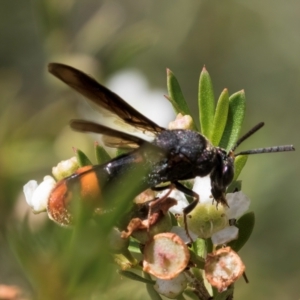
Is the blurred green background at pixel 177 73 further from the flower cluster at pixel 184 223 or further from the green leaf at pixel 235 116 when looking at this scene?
the green leaf at pixel 235 116

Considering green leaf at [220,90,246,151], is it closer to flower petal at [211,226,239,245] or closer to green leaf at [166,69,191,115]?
green leaf at [166,69,191,115]

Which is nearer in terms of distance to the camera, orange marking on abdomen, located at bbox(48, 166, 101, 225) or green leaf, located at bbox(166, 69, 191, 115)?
orange marking on abdomen, located at bbox(48, 166, 101, 225)

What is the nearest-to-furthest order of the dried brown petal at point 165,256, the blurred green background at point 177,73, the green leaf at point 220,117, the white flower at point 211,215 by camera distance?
Result: the dried brown petal at point 165,256, the white flower at point 211,215, the green leaf at point 220,117, the blurred green background at point 177,73

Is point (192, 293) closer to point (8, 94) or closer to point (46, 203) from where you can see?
point (46, 203)

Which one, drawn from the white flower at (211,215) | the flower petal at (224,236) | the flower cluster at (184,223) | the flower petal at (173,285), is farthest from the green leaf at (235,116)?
the flower petal at (173,285)

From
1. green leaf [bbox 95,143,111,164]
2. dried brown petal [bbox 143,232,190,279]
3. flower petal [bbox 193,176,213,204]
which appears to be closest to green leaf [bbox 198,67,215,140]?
flower petal [bbox 193,176,213,204]

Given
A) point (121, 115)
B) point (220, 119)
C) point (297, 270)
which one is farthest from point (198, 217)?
point (297, 270)
